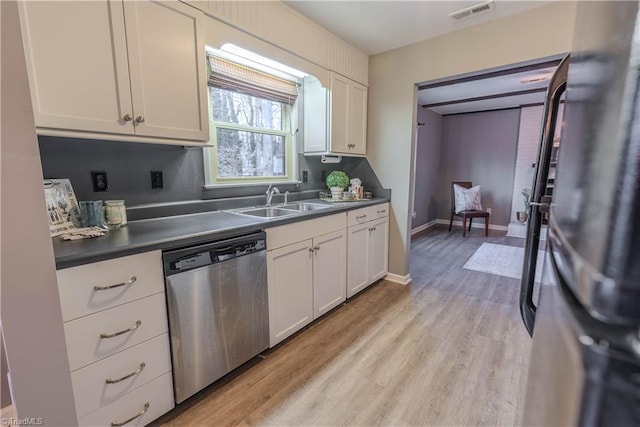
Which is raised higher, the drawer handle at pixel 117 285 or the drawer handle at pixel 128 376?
the drawer handle at pixel 117 285

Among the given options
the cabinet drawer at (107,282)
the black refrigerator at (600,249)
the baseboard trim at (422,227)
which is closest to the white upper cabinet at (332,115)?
the cabinet drawer at (107,282)

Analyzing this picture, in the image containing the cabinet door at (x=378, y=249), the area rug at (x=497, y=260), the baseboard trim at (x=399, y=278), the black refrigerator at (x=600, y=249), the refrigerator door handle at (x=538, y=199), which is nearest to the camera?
the black refrigerator at (x=600, y=249)

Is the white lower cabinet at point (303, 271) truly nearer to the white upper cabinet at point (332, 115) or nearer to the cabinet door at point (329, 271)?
the cabinet door at point (329, 271)

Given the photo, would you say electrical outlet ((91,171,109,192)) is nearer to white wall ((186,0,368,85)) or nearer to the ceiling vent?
white wall ((186,0,368,85))

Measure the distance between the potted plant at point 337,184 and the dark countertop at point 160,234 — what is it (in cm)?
76

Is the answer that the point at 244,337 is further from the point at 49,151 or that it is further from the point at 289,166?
the point at 289,166

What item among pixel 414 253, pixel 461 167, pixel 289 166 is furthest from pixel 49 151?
pixel 461 167

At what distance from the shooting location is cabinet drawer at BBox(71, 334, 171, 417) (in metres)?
1.14

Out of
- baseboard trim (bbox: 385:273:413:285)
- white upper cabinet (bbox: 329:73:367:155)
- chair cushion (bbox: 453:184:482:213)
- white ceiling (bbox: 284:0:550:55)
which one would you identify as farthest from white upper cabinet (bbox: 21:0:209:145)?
chair cushion (bbox: 453:184:482:213)

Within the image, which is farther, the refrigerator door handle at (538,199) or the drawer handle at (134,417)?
the drawer handle at (134,417)

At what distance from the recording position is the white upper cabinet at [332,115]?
266 cm

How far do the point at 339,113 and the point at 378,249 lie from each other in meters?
1.41

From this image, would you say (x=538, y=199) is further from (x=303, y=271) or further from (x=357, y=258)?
(x=357, y=258)

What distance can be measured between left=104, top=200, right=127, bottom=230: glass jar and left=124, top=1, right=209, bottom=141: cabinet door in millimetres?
422
